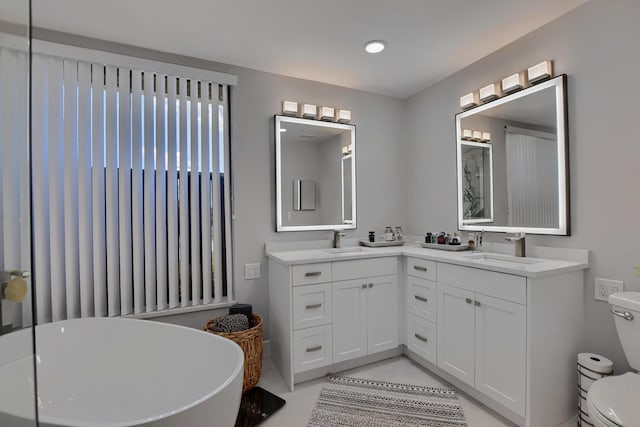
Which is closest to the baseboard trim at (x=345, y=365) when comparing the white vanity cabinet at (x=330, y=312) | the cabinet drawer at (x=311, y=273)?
the white vanity cabinet at (x=330, y=312)

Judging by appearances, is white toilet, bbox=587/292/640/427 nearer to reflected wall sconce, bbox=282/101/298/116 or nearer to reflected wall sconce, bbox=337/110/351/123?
reflected wall sconce, bbox=337/110/351/123

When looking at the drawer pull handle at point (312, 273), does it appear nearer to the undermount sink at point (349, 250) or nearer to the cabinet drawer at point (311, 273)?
the cabinet drawer at point (311, 273)

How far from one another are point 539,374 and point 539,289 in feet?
1.49

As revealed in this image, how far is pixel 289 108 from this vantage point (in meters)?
2.63

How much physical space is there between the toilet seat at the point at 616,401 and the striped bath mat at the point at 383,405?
0.75m

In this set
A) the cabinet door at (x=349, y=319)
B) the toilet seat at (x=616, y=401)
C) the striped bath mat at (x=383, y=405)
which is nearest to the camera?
the toilet seat at (x=616, y=401)

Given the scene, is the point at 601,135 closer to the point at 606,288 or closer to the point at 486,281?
the point at 606,288

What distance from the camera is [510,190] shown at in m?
2.25

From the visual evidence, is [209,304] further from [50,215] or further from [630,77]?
[630,77]

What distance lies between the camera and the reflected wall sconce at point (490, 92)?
2.28 m

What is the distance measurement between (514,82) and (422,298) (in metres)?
1.72

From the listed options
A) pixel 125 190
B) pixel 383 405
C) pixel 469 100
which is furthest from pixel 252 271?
pixel 469 100

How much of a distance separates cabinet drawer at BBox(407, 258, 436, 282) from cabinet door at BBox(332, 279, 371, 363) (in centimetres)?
37

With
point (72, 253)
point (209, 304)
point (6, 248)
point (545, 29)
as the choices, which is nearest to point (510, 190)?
point (545, 29)
